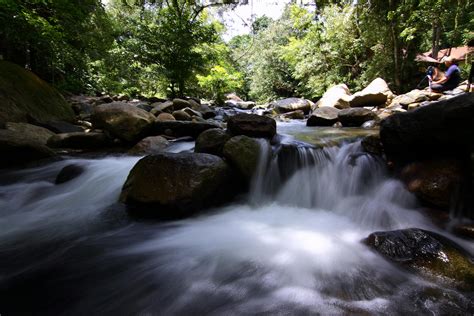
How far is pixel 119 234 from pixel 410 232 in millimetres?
2876

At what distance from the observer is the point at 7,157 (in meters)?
4.30

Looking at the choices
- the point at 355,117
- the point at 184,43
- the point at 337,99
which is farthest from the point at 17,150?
the point at 337,99

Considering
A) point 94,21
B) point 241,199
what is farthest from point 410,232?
point 94,21

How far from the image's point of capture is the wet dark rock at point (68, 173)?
13.2 feet

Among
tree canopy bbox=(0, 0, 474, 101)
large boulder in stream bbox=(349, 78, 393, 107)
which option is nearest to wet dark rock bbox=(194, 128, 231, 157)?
tree canopy bbox=(0, 0, 474, 101)

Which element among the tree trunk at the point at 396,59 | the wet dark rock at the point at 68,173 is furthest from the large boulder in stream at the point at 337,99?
the wet dark rock at the point at 68,173

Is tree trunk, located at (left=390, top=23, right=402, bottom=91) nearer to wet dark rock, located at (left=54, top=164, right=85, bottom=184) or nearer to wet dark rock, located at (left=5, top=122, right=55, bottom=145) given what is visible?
wet dark rock, located at (left=54, top=164, right=85, bottom=184)

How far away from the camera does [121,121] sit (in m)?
5.43

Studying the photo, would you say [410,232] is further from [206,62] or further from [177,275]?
[206,62]

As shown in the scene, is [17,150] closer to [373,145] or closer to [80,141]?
[80,141]

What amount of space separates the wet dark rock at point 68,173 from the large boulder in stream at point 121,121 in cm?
141

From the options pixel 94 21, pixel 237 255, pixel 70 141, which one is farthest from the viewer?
pixel 94 21

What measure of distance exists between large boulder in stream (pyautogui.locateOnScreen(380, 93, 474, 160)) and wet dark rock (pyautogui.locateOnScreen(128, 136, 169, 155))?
396 centimetres

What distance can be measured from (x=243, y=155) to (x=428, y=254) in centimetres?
232
